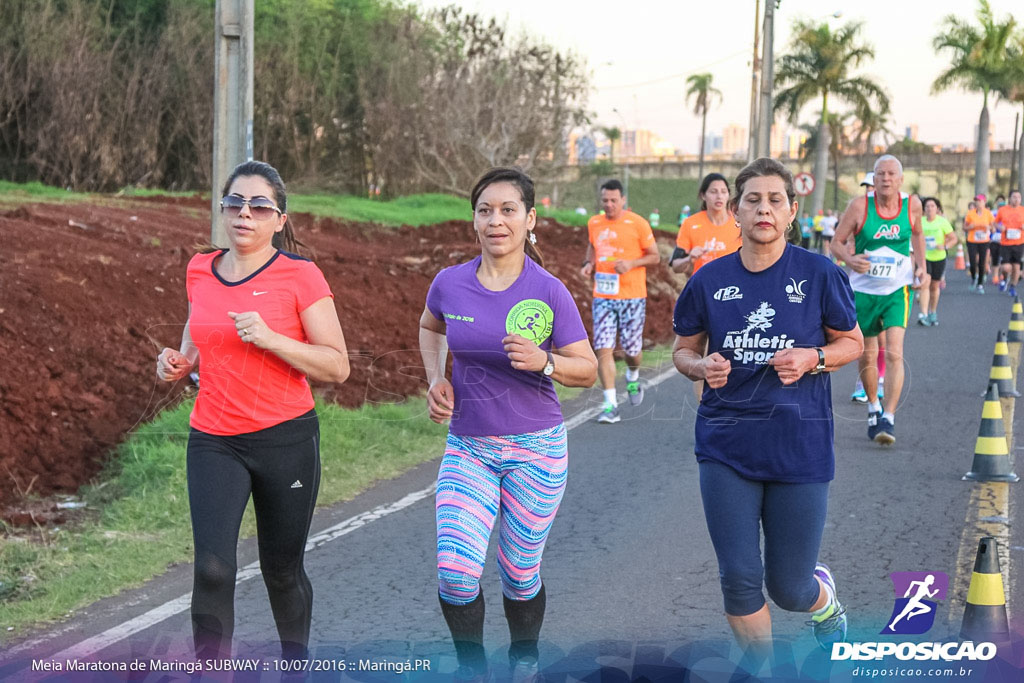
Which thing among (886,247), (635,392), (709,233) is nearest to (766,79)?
(635,392)

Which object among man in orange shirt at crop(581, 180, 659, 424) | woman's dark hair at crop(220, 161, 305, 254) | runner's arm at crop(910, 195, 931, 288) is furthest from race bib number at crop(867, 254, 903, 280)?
woman's dark hair at crop(220, 161, 305, 254)

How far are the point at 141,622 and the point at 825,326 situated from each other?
3401mm

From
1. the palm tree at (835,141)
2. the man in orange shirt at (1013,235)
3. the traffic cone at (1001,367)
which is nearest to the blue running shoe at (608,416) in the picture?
the traffic cone at (1001,367)

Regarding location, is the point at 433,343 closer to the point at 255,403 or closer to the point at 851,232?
the point at 255,403

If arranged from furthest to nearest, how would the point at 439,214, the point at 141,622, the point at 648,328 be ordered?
the point at 439,214
the point at 648,328
the point at 141,622

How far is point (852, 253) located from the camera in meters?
10.3

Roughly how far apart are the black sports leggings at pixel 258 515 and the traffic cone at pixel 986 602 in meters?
2.56

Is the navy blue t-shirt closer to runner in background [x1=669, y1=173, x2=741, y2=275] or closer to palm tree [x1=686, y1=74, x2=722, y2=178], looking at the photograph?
runner in background [x1=669, y1=173, x2=741, y2=275]

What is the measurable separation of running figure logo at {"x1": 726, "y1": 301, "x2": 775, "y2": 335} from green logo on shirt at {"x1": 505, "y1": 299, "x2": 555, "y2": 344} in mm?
699

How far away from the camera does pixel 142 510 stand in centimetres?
789

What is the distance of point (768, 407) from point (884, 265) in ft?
19.9

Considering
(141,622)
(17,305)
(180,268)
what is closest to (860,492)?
(141,622)

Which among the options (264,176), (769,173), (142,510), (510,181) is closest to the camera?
(769,173)

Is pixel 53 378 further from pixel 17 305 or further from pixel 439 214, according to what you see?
pixel 439 214
